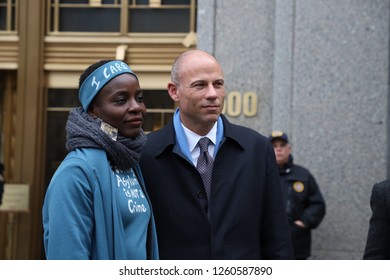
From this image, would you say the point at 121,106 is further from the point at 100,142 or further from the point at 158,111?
the point at 158,111

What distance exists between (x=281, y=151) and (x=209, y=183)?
12.7 feet

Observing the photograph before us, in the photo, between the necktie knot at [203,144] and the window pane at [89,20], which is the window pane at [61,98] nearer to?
the window pane at [89,20]

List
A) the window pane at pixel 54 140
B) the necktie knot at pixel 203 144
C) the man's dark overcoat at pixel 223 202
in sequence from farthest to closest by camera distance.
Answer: the window pane at pixel 54 140, the necktie knot at pixel 203 144, the man's dark overcoat at pixel 223 202

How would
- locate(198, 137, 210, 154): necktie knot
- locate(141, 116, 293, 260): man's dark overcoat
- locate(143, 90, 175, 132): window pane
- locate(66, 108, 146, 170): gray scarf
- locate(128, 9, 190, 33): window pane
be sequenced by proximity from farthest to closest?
locate(128, 9, 190, 33): window pane, locate(143, 90, 175, 132): window pane, locate(198, 137, 210, 154): necktie knot, locate(141, 116, 293, 260): man's dark overcoat, locate(66, 108, 146, 170): gray scarf

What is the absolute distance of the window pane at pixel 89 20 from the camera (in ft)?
30.0

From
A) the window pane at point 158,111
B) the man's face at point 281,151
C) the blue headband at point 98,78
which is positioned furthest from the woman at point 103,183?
the window pane at point 158,111

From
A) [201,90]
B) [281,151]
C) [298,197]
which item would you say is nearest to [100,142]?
[201,90]

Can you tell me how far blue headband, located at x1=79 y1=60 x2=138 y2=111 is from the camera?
3445mm

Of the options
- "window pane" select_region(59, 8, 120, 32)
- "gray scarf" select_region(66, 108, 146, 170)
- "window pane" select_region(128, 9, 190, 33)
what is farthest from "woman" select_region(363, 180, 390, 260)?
"window pane" select_region(59, 8, 120, 32)

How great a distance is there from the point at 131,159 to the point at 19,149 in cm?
593

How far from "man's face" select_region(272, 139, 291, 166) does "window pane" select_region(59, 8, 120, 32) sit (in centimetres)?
246

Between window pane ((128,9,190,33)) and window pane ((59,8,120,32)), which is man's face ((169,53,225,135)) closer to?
window pane ((128,9,190,33))

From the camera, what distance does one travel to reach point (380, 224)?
3457 millimetres
